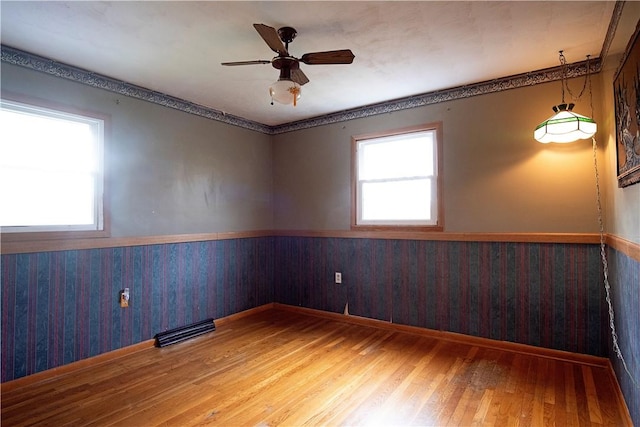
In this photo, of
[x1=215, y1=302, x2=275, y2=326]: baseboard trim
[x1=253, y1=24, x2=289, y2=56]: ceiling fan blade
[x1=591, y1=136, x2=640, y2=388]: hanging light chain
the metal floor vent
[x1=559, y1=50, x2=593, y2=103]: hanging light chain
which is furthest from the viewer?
[x1=215, y1=302, x2=275, y2=326]: baseboard trim

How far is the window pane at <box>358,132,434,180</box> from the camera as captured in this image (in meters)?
3.71

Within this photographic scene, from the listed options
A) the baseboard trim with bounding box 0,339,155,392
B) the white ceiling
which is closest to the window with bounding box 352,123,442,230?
the white ceiling

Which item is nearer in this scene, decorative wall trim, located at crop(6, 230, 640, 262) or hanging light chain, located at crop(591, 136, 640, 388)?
decorative wall trim, located at crop(6, 230, 640, 262)

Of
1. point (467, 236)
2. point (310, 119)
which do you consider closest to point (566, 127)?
point (467, 236)

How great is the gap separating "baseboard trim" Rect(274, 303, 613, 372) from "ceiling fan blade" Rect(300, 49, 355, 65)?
2.78 metres

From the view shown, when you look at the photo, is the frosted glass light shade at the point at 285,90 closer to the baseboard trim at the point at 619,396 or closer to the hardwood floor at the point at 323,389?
the hardwood floor at the point at 323,389

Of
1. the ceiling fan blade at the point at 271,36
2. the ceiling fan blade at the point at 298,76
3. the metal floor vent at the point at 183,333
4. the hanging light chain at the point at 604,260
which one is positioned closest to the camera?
the ceiling fan blade at the point at 271,36

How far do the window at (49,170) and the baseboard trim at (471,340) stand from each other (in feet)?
8.87

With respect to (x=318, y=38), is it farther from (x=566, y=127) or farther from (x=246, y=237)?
(x=246, y=237)

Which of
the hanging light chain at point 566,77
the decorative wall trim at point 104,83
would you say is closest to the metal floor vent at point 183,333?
the decorative wall trim at point 104,83

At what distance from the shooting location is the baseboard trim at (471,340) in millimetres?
2893

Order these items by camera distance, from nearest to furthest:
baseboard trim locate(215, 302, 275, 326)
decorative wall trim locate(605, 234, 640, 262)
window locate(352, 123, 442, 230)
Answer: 1. decorative wall trim locate(605, 234, 640, 262)
2. window locate(352, 123, 442, 230)
3. baseboard trim locate(215, 302, 275, 326)

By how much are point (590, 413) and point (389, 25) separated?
2801mm

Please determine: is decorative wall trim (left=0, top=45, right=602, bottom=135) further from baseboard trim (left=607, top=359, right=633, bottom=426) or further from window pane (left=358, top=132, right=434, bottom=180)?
baseboard trim (left=607, top=359, right=633, bottom=426)
